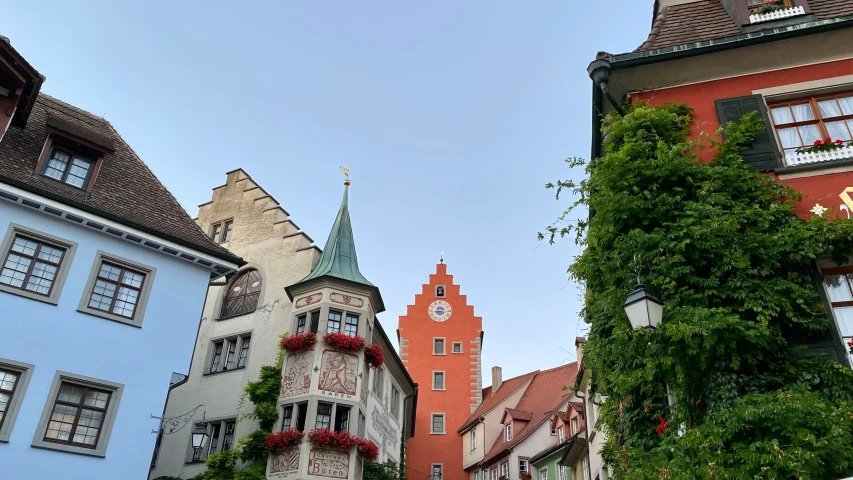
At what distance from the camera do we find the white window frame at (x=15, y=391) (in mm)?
12562

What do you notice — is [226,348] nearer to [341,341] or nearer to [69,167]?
[341,341]

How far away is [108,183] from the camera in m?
16.6

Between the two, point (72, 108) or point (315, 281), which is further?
point (315, 281)

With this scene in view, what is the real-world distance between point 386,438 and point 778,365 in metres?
19.0

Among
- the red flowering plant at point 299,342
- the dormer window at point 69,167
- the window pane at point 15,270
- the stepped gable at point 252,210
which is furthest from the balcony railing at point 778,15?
the stepped gable at point 252,210

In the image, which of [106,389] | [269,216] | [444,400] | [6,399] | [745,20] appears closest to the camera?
[745,20]

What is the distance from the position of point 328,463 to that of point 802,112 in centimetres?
1440

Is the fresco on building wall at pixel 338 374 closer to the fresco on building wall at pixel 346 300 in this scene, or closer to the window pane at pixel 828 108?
the fresco on building wall at pixel 346 300

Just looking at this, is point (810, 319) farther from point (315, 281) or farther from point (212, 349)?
point (212, 349)

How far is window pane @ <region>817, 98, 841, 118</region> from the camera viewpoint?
34.6 ft

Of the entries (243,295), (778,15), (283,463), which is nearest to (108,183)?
(243,295)

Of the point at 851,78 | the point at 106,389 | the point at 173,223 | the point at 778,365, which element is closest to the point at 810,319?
the point at 778,365

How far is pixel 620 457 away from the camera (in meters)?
10.8

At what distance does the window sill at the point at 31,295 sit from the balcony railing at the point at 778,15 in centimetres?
1432
